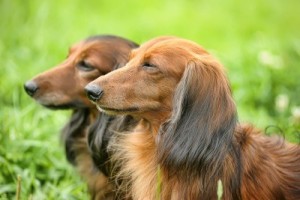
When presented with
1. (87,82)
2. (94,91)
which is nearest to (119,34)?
(87,82)

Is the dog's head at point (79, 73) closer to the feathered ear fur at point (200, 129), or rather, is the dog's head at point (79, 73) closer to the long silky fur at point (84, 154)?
the long silky fur at point (84, 154)

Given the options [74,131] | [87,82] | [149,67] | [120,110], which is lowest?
[74,131]

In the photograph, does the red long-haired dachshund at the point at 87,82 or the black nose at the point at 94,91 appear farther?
the red long-haired dachshund at the point at 87,82

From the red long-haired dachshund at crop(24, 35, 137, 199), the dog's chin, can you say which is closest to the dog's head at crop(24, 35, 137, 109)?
the red long-haired dachshund at crop(24, 35, 137, 199)

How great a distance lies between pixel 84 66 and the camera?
17.9 ft

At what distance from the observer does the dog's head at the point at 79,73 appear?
5.39 m

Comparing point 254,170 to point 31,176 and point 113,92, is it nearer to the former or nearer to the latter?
point 113,92

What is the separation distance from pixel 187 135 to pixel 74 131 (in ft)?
5.64

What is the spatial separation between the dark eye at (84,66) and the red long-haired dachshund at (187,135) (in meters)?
0.68

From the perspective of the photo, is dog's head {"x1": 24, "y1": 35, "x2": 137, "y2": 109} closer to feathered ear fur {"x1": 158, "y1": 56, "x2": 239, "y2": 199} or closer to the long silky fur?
the long silky fur

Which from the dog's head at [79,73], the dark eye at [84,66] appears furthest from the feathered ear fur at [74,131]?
the dark eye at [84,66]

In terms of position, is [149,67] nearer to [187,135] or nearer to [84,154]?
[187,135]

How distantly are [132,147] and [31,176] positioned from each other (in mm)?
1213

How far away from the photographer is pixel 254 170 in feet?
14.9
